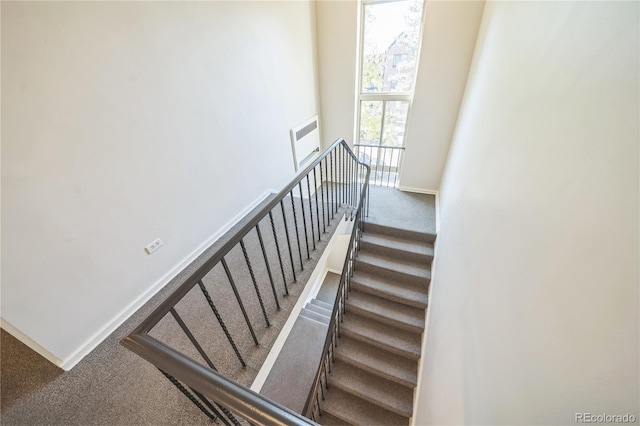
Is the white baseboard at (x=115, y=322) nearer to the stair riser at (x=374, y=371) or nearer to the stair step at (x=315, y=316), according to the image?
the stair riser at (x=374, y=371)

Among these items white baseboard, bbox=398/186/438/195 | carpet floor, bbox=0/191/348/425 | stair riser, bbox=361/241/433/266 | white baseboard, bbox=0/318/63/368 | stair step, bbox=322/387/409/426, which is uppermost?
white baseboard, bbox=0/318/63/368

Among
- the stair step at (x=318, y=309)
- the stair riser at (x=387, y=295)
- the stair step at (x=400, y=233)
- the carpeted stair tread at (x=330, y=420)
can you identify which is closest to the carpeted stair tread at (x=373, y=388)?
the carpeted stair tread at (x=330, y=420)

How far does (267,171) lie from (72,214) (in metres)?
1.92

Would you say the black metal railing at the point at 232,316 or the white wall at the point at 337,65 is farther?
the white wall at the point at 337,65

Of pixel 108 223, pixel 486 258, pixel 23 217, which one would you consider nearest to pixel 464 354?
pixel 486 258

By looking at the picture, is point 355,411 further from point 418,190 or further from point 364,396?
point 418,190

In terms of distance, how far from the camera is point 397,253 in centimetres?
326

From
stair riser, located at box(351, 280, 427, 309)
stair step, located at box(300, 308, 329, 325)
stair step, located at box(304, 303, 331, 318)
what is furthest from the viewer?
stair step, located at box(304, 303, 331, 318)

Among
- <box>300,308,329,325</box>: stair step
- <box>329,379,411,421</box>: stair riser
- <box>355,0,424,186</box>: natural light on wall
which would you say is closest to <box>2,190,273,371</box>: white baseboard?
<box>329,379,411,421</box>: stair riser

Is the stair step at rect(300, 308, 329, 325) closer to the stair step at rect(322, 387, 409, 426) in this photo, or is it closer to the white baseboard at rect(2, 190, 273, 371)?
the stair step at rect(322, 387, 409, 426)

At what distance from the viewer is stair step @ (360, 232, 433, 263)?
3.14 metres

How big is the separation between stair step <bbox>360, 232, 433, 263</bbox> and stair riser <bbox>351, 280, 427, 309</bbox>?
58cm

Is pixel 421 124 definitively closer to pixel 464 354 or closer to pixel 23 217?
pixel 464 354

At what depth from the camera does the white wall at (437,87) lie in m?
2.89
